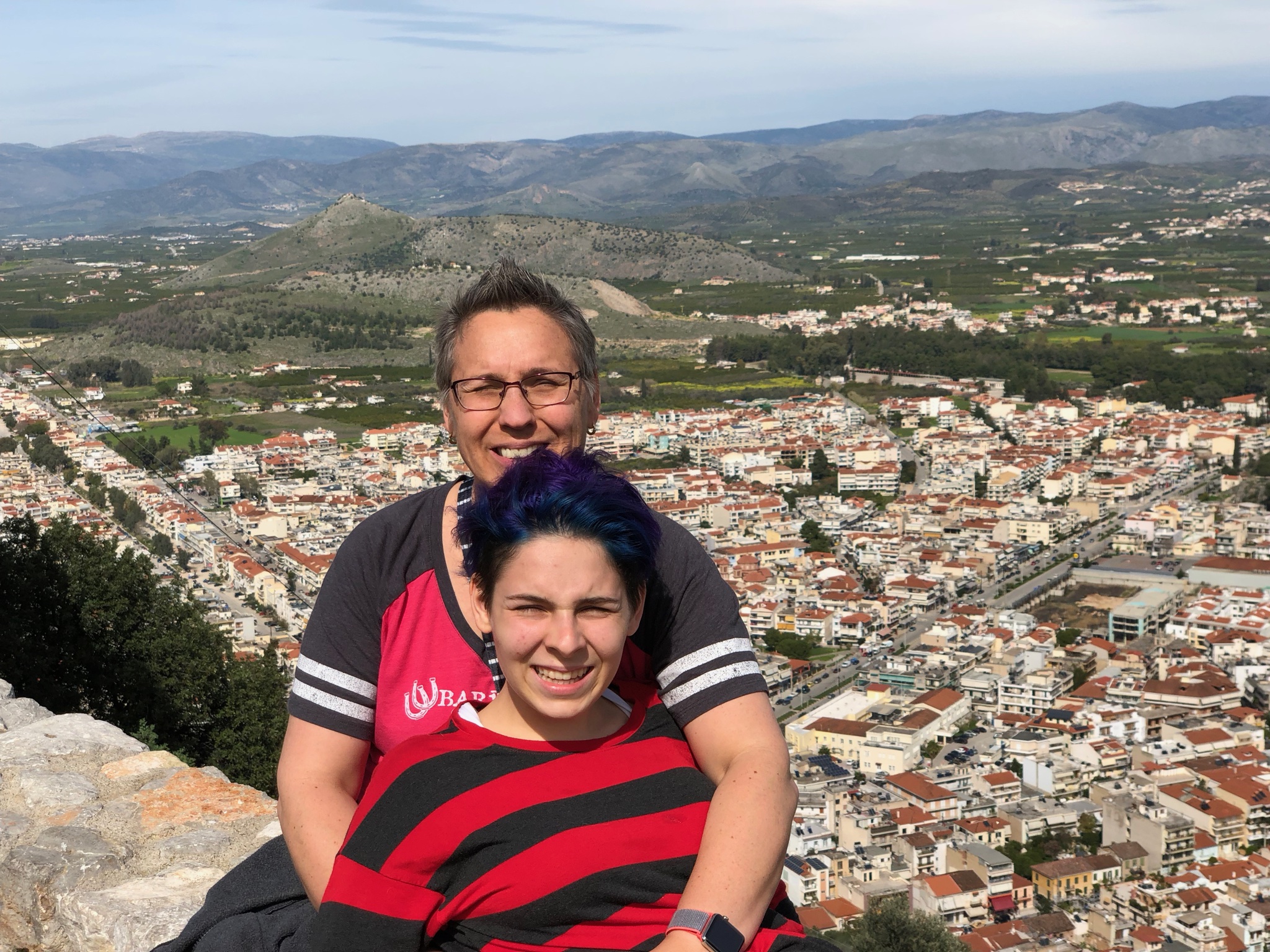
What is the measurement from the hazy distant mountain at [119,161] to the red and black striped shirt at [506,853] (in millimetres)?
125302

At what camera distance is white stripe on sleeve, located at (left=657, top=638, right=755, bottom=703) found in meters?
1.29

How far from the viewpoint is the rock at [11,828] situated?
1950 millimetres

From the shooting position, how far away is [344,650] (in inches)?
53.0

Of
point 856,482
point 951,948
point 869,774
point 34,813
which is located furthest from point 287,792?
point 856,482

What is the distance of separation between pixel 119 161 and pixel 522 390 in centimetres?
16991

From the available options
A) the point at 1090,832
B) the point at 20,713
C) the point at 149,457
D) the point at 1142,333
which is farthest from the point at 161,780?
the point at 1142,333

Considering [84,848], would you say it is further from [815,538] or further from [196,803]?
[815,538]

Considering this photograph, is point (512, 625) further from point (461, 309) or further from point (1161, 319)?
point (1161, 319)

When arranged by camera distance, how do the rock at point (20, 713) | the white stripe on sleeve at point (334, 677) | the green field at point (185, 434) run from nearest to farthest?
the white stripe on sleeve at point (334, 677), the rock at point (20, 713), the green field at point (185, 434)

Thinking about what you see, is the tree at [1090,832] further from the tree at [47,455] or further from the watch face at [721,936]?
the tree at [47,455]

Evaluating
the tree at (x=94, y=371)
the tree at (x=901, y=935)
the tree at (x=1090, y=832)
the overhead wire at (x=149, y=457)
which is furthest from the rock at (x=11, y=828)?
the tree at (x=94, y=371)

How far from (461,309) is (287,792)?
21.3 inches

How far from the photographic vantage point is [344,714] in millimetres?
1353

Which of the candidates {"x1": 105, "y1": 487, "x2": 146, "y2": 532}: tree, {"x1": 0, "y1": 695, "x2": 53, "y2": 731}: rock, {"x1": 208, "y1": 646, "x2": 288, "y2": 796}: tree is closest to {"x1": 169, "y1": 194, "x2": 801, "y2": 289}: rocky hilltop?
{"x1": 105, "y1": 487, "x2": 146, "y2": 532}: tree
